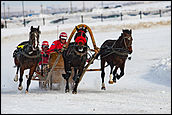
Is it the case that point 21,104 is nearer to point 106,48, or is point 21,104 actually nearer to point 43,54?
point 43,54

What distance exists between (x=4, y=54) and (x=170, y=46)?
42.7ft

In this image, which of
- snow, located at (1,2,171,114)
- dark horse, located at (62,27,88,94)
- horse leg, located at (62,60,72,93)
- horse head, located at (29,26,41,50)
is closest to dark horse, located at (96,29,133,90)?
snow, located at (1,2,171,114)

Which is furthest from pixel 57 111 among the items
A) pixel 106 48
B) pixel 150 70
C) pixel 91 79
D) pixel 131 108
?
pixel 150 70

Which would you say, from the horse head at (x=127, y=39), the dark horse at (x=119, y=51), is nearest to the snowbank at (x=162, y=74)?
the dark horse at (x=119, y=51)

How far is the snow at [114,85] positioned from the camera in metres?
9.62

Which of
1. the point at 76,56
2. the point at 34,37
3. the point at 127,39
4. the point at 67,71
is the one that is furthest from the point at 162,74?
the point at 34,37

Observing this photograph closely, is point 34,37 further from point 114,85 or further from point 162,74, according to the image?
point 162,74

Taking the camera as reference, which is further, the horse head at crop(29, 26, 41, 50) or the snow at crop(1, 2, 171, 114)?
the horse head at crop(29, 26, 41, 50)

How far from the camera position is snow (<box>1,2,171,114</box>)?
9617mm

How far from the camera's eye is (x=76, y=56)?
14.2 metres

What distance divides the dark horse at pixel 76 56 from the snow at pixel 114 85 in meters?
0.66

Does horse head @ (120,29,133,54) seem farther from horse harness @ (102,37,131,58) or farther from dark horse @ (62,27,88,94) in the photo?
dark horse @ (62,27,88,94)

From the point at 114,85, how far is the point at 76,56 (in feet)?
19.8

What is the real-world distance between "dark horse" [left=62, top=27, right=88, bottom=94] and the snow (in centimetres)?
66
